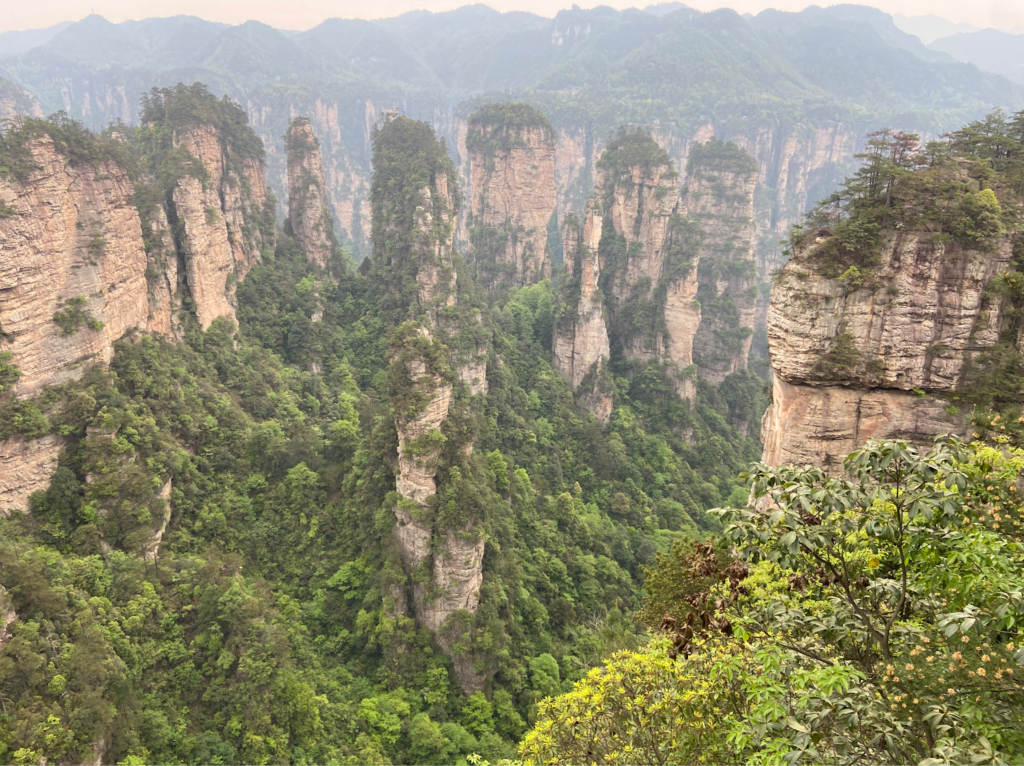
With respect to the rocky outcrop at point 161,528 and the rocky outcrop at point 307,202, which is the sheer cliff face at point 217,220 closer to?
the rocky outcrop at point 307,202

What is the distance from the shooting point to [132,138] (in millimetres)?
41781

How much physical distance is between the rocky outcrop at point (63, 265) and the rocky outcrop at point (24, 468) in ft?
6.95

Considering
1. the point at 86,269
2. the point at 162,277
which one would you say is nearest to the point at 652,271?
the point at 162,277

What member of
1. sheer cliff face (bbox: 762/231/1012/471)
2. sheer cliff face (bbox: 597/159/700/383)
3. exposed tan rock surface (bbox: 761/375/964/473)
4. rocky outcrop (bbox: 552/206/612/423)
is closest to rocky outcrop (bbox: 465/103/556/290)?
sheer cliff face (bbox: 597/159/700/383)

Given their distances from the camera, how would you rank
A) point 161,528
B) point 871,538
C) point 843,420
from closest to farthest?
Result: point 871,538 → point 843,420 → point 161,528

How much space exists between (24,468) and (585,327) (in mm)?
38373

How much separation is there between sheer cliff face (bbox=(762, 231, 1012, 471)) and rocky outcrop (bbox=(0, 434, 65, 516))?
28.6 m

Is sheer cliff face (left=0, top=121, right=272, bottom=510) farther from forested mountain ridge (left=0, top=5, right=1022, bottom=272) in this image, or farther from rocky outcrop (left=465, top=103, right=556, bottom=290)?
forested mountain ridge (left=0, top=5, right=1022, bottom=272)

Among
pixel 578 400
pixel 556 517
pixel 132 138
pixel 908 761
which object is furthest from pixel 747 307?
pixel 908 761

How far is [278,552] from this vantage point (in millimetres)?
29391

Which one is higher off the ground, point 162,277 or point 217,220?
point 217,220

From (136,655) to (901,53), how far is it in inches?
7731

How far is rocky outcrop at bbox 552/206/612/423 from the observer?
4966 centimetres

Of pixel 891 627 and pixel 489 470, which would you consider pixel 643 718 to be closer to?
pixel 891 627
